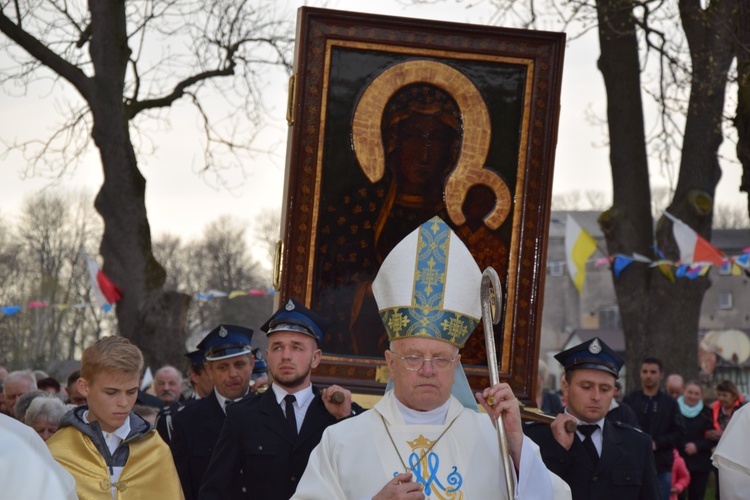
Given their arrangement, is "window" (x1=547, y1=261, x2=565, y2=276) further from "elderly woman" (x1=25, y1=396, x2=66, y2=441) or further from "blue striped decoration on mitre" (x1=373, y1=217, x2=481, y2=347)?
"blue striped decoration on mitre" (x1=373, y1=217, x2=481, y2=347)

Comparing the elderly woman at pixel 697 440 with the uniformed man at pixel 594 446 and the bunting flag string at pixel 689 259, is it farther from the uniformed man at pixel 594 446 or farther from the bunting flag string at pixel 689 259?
the uniformed man at pixel 594 446

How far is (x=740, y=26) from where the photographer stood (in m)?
11.9

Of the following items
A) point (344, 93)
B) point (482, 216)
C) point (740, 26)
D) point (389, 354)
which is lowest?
point (389, 354)

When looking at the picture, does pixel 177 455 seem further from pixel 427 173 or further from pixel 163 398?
pixel 163 398

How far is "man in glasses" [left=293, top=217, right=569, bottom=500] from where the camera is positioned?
4957 millimetres

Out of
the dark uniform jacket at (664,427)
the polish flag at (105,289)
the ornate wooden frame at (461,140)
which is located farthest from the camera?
the polish flag at (105,289)

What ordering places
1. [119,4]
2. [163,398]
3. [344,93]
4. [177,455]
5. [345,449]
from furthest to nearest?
1. [119,4]
2. [163,398]
3. [344,93]
4. [177,455]
5. [345,449]

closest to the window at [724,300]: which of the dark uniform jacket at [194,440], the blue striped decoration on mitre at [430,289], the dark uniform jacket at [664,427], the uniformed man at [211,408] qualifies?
the dark uniform jacket at [664,427]

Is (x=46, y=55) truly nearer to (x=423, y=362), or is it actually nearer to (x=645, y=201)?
(x=645, y=201)

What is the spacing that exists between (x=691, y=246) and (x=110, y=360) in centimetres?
1139

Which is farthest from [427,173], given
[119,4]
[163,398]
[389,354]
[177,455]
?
[119,4]

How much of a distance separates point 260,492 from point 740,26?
24.9 feet

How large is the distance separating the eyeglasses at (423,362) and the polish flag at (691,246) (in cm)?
1101

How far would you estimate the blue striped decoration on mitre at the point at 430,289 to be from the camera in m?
5.11
